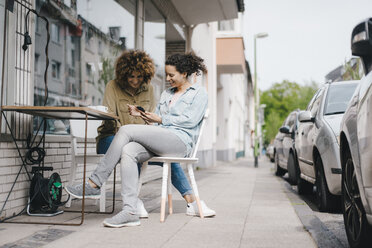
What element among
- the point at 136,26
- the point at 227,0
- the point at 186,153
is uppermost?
the point at 227,0

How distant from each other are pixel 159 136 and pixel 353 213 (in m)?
1.92

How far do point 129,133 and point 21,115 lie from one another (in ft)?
4.32

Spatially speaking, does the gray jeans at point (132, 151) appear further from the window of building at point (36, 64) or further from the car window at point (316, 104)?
the car window at point (316, 104)

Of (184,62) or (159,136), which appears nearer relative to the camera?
(159,136)

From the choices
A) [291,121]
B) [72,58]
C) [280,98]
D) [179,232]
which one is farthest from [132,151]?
[280,98]

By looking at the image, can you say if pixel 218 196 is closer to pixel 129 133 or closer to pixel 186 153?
pixel 186 153

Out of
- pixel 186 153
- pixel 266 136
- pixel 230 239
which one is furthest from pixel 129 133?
pixel 266 136

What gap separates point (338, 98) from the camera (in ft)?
23.2

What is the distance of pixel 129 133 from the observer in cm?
472

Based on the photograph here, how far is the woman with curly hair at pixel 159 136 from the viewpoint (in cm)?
457

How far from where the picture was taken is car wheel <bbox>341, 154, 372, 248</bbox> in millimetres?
3467

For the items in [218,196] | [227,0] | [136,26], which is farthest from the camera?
[227,0]

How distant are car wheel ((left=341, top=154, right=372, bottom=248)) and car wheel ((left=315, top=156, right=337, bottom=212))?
2.26 metres

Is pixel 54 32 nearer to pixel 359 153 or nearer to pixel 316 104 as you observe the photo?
pixel 316 104
